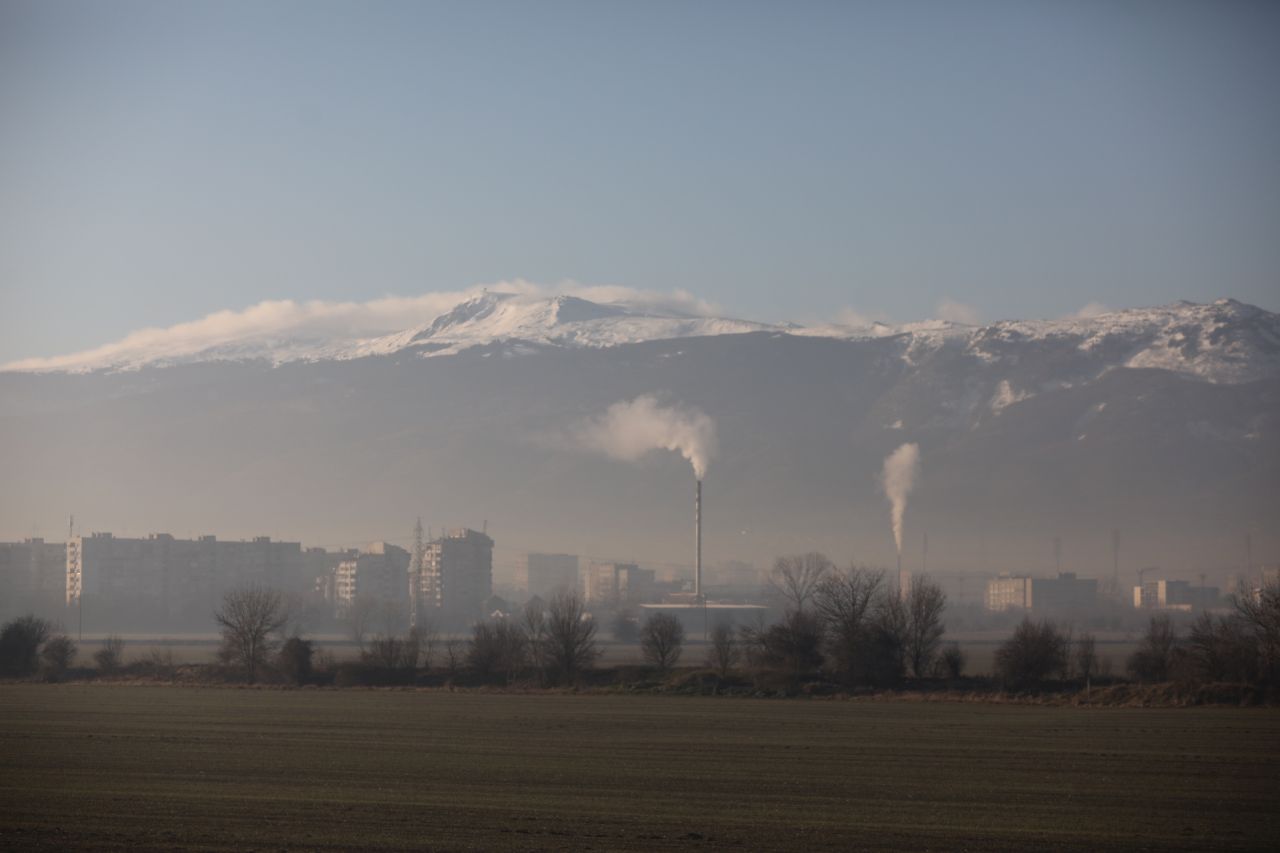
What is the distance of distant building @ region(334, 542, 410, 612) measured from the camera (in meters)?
176

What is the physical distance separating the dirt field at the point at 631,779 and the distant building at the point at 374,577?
428ft

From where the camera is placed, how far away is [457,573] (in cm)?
18000

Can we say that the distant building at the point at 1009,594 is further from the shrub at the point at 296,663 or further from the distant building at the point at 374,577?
the shrub at the point at 296,663

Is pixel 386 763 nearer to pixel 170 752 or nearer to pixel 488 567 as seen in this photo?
pixel 170 752

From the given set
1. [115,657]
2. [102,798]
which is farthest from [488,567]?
[102,798]

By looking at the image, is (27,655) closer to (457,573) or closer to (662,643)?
(662,643)

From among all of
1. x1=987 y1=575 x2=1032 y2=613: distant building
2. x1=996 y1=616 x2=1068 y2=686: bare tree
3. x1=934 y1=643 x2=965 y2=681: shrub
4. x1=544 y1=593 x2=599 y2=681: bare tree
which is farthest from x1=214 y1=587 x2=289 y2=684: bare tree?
x1=987 y1=575 x2=1032 y2=613: distant building

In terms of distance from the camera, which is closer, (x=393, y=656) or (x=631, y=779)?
(x=631, y=779)

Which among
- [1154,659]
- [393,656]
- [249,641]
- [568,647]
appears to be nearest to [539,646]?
[568,647]

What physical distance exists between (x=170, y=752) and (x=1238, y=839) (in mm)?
21668

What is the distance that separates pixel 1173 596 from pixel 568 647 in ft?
460

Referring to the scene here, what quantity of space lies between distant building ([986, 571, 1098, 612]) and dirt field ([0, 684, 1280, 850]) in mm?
130556

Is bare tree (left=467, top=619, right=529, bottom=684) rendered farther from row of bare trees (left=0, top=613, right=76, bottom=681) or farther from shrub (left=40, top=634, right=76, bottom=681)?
row of bare trees (left=0, top=613, right=76, bottom=681)

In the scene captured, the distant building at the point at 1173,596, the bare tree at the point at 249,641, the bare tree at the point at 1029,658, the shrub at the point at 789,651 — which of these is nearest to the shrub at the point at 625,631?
the bare tree at the point at 249,641
